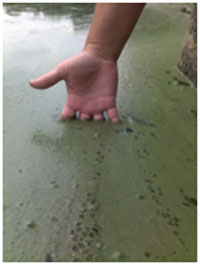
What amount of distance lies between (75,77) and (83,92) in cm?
9

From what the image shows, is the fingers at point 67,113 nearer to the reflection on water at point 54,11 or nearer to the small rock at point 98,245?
the small rock at point 98,245

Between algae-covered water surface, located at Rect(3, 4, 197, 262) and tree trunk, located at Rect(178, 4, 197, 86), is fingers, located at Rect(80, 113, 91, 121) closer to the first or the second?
algae-covered water surface, located at Rect(3, 4, 197, 262)

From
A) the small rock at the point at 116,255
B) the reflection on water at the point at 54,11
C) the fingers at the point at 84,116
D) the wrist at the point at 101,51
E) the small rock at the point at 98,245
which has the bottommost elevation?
the reflection on water at the point at 54,11

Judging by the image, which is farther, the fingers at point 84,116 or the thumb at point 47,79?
the fingers at point 84,116

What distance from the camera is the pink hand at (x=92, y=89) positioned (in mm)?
1318

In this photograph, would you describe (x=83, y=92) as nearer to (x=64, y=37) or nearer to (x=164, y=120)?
(x=164, y=120)

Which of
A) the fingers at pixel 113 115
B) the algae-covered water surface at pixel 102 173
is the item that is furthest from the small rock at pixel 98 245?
the fingers at pixel 113 115

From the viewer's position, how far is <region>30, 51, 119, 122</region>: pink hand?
1.32 meters

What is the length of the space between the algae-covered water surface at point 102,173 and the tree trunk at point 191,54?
0.23 ft

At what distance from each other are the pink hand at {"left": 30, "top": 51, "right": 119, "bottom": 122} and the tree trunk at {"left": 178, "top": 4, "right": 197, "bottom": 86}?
0.79 m

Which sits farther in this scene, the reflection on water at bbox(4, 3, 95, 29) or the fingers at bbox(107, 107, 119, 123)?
the reflection on water at bbox(4, 3, 95, 29)

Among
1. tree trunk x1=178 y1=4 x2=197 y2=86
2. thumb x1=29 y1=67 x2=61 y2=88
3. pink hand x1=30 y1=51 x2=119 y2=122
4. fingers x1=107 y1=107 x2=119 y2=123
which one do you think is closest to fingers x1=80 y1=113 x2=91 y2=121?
pink hand x1=30 y1=51 x2=119 y2=122

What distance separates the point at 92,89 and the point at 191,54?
3.26 ft

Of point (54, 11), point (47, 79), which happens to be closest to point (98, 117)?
point (47, 79)
